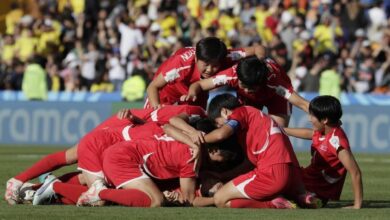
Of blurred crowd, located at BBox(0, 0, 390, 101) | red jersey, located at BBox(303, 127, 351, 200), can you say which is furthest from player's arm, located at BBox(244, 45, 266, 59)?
blurred crowd, located at BBox(0, 0, 390, 101)

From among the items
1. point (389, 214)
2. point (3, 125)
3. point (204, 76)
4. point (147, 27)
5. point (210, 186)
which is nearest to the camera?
point (389, 214)

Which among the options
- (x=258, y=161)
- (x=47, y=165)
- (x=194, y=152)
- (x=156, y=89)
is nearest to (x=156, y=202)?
(x=194, y=152)

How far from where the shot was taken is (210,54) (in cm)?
1380

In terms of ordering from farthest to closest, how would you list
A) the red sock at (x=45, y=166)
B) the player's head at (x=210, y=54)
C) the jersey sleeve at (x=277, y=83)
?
the jersey sleeve at (x=277, y=83) → the player's head at (x=210, y=54) → the red sock at (x=45, y=166)

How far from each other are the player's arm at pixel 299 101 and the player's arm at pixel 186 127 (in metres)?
1.68

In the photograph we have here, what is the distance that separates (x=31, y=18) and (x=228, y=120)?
A: 20.9 metres

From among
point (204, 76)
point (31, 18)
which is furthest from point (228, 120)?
point (31, 18)

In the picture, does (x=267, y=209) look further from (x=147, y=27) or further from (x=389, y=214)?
(x=147, y=27)

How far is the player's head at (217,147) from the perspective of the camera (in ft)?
41.9

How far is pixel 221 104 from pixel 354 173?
162 centimetres

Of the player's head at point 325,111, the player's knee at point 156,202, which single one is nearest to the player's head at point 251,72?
the player's head at point 325,111

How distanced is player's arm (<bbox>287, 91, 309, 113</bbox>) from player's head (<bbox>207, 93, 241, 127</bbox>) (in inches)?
60.6

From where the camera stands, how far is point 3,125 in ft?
92.0

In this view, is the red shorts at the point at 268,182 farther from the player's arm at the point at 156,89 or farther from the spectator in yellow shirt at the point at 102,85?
the spectator in yellow shirt at the point at 102,85
